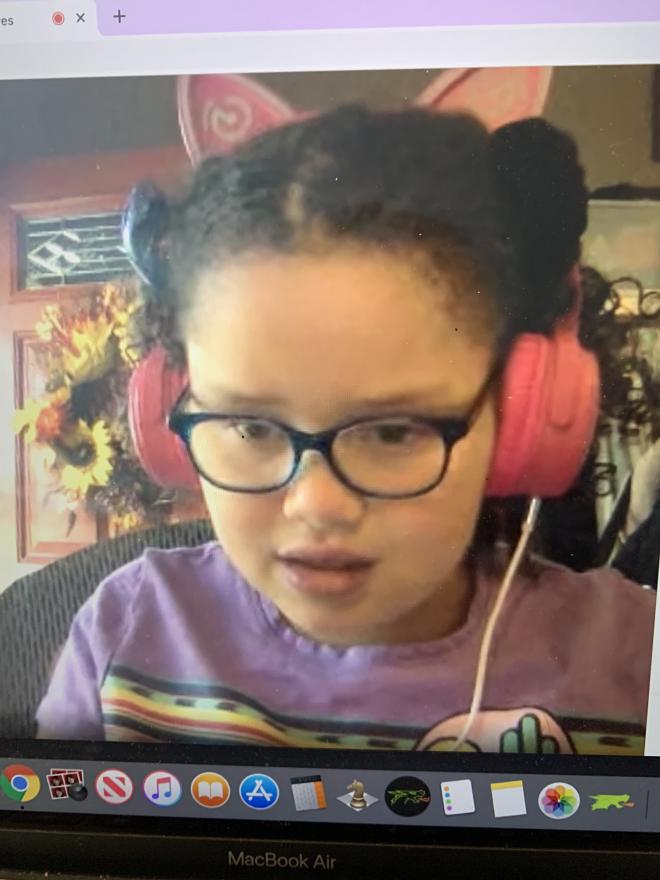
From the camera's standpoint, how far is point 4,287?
1.71 ft

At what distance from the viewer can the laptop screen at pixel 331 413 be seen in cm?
48

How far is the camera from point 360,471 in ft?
1.65

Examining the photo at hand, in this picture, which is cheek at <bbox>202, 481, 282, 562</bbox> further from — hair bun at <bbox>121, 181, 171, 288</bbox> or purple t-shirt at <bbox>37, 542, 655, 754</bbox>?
hair bun at <bbox>121, 181, 171, 288</bbox>

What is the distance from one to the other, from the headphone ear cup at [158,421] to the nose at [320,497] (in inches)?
2.5

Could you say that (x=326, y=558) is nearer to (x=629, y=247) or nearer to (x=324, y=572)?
(x=324, y=572)

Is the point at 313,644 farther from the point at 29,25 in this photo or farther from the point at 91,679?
the point at 29,25

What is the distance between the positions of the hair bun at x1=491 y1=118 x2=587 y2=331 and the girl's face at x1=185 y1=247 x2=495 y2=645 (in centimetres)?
5

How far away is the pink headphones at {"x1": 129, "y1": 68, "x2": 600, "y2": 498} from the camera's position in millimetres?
479

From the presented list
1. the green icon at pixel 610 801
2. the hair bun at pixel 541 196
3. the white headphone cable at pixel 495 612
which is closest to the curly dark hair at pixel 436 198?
the hair bun at pixel 541 196

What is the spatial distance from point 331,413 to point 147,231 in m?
0.15

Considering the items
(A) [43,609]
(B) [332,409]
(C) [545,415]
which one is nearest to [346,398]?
(B) [332,409]

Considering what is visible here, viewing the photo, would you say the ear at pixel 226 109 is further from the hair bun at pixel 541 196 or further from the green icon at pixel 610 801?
the green icon at pixel 610 801

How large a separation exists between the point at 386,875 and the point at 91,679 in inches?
8.7

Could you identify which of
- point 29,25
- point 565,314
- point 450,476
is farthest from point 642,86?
point 29,25
